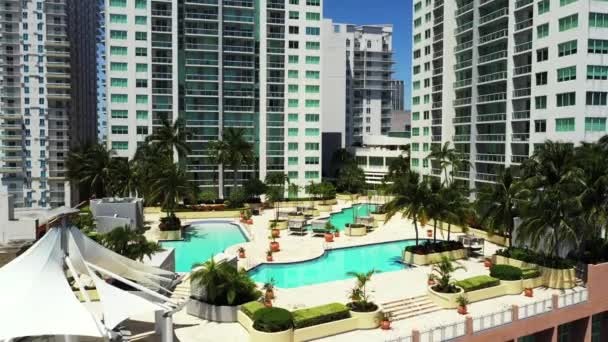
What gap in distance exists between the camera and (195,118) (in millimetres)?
77875

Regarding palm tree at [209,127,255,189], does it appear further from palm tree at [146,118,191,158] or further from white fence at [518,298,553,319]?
white fence at [518,298,553,319]

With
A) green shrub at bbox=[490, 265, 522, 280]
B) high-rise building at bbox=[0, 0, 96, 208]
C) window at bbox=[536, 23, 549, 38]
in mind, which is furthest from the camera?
high-rise building at bbox=[0, 0, 96, 208]

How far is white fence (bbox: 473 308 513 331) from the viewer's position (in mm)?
26203

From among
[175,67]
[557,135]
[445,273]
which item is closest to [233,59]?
[175,67]

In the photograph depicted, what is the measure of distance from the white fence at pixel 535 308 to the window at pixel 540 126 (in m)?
29.8

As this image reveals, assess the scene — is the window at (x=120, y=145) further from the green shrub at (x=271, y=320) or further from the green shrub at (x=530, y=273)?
the green shrub at (x=530, y=273)

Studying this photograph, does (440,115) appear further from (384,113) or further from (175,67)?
(384,113)

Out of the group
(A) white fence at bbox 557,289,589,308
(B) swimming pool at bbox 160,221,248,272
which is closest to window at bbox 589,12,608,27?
(A) white fence at bbox 557,289,589,308

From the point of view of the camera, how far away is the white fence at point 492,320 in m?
26.2

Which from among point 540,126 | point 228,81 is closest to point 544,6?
point 540,126

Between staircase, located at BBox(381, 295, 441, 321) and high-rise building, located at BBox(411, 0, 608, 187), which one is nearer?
staircase, located at BBox(381, 295, 441, 321)

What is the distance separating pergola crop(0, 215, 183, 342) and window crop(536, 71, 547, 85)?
47953 mm

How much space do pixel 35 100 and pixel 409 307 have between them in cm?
9447

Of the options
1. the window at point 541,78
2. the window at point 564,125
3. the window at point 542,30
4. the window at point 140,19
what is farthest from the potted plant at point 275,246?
the window at point 140,19
